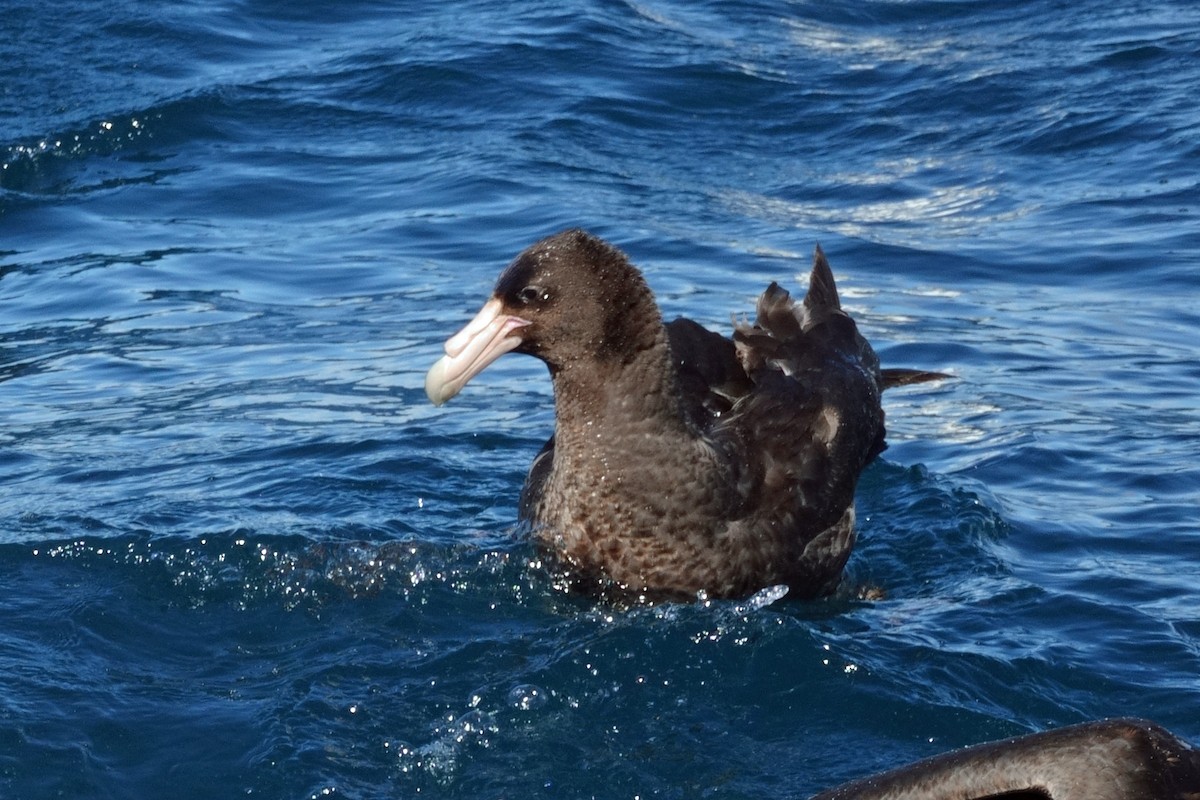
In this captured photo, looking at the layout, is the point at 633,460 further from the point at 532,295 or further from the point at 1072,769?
the point at 1072,769

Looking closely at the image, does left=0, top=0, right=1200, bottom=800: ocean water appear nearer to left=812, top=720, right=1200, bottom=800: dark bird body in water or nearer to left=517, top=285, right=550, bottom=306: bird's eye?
left=517, top=285, right=550, bottom=306: bird's eye

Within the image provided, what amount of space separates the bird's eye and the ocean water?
0.96 m

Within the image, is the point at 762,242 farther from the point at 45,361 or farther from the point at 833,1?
the point at 833,1

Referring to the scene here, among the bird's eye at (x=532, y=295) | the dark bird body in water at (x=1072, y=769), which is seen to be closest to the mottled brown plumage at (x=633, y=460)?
the bird's eye at (x=532, y=295)

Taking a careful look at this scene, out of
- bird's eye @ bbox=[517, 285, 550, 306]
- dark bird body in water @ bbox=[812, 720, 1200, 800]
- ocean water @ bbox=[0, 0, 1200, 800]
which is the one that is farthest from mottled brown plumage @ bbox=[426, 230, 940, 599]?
dark bird body in water @ bbox=[812, 720, 1200, 800]

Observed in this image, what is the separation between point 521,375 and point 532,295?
3.48 m

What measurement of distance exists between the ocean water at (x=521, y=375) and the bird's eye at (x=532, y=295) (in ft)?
3.16

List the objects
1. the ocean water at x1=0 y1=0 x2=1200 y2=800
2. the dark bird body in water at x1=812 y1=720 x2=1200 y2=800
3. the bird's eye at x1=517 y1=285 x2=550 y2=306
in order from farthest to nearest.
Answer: the bird's eye at x1=517 y1=285 x2=550 y2=306 < the ocean water at x1=0 y1=0 x2=1200 y2=800 < the dark bird body in water at x1=812 y1=720 x2=1200 y2=800

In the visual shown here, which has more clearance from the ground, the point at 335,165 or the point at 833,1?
the point at 833,1

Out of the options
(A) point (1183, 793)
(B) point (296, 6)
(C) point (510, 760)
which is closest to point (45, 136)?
(B) point (296, 6)

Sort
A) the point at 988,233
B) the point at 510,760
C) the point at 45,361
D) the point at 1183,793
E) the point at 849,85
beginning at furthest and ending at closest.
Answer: the point at 849,85 < the point at 988,233 < the point at 45,361 < the point at 510,760 < the point at 1183,793

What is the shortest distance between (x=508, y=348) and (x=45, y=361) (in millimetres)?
4252

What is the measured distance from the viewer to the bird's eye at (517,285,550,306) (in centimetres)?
590

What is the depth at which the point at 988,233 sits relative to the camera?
1147 centimetres
